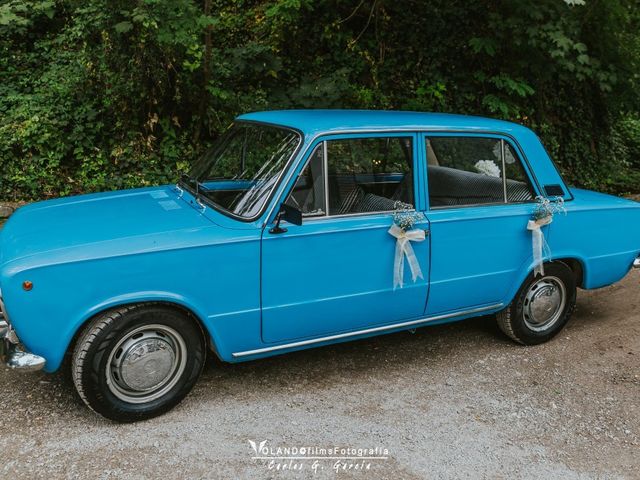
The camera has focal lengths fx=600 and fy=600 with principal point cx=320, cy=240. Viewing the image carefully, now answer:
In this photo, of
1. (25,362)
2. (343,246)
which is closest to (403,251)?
(343,246)

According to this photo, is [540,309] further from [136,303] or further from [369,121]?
[136,303]

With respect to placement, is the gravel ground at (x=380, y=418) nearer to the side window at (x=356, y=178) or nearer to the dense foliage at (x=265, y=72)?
the side window at (x=356, y=178)

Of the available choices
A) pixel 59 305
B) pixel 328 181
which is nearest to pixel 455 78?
pixel 328 181

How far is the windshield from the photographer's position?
12.1ft

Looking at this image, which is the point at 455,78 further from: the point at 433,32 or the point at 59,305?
the point at 59,305

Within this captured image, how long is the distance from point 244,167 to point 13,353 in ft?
5.78

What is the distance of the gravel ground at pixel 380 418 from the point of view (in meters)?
3.19

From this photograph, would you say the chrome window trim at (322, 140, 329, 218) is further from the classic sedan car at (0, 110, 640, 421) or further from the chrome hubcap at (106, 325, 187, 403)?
the chrome hubcap at (106, 325, 187, 403)

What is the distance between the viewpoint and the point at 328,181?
3.75m

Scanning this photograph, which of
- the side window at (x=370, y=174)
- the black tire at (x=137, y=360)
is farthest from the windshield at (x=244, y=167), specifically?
the black tire at (x=137, y=360)

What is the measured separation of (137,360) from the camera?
3.42m

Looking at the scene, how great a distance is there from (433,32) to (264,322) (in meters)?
7.70

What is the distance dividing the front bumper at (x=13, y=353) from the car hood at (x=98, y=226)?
362mm

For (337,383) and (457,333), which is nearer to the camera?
(337,383)
